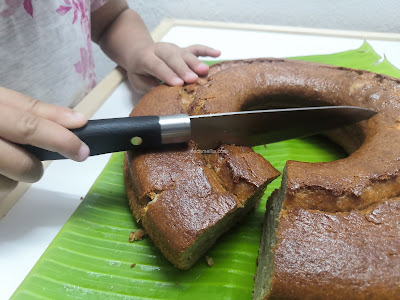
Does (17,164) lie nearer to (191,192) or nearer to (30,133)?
(30,133)

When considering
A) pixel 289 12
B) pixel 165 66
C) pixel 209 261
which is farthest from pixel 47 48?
pixel 289 12

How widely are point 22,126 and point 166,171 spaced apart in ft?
1.80

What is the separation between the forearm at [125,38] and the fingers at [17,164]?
3.41 feet

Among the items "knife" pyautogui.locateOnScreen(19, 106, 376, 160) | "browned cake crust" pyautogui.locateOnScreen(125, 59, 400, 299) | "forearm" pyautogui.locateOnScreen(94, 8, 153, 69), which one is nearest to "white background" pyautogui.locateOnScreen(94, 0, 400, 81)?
"forearm" pyautogui.locateOnScreen(94, 8, 153, 69)

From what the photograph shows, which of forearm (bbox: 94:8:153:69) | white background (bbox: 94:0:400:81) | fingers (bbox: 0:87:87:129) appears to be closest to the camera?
fingers (bbox: 0:87:87:129)

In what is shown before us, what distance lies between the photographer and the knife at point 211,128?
1368 mm

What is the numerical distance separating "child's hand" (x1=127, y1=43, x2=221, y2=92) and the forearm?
90 mm

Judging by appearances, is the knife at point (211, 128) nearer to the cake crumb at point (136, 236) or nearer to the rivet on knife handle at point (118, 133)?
the rivet on knife handle at point (118, 133)

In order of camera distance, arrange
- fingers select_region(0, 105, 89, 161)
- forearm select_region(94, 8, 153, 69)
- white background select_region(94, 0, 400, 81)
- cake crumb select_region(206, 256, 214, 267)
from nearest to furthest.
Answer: fingers select_region(0, 105, 89, 161) < cake crumb select_region(206, 256, 214, 267) < forearm select_region(94, 8, 153, 69) < white background select_region(94, 0, 400, 81)

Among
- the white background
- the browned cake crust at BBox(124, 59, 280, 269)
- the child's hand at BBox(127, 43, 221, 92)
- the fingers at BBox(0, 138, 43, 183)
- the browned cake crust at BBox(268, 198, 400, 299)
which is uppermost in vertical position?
the fingers at BBox(0, 138, 43, 183)

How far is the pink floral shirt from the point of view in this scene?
6.04ft

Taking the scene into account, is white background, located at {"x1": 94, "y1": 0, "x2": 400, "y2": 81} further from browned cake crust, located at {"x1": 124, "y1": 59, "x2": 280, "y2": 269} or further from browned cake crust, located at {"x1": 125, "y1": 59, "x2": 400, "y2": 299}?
browned cake crust, located at {"x1": 124, "y1": 59, "x2": 280, "y2": 269}

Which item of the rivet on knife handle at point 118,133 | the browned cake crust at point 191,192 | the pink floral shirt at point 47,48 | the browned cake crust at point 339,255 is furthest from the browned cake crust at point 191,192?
the pink floral shirt at point 47,48

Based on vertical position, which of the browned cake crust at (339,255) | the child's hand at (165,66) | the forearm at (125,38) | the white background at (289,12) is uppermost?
the forearm at (125,38)
